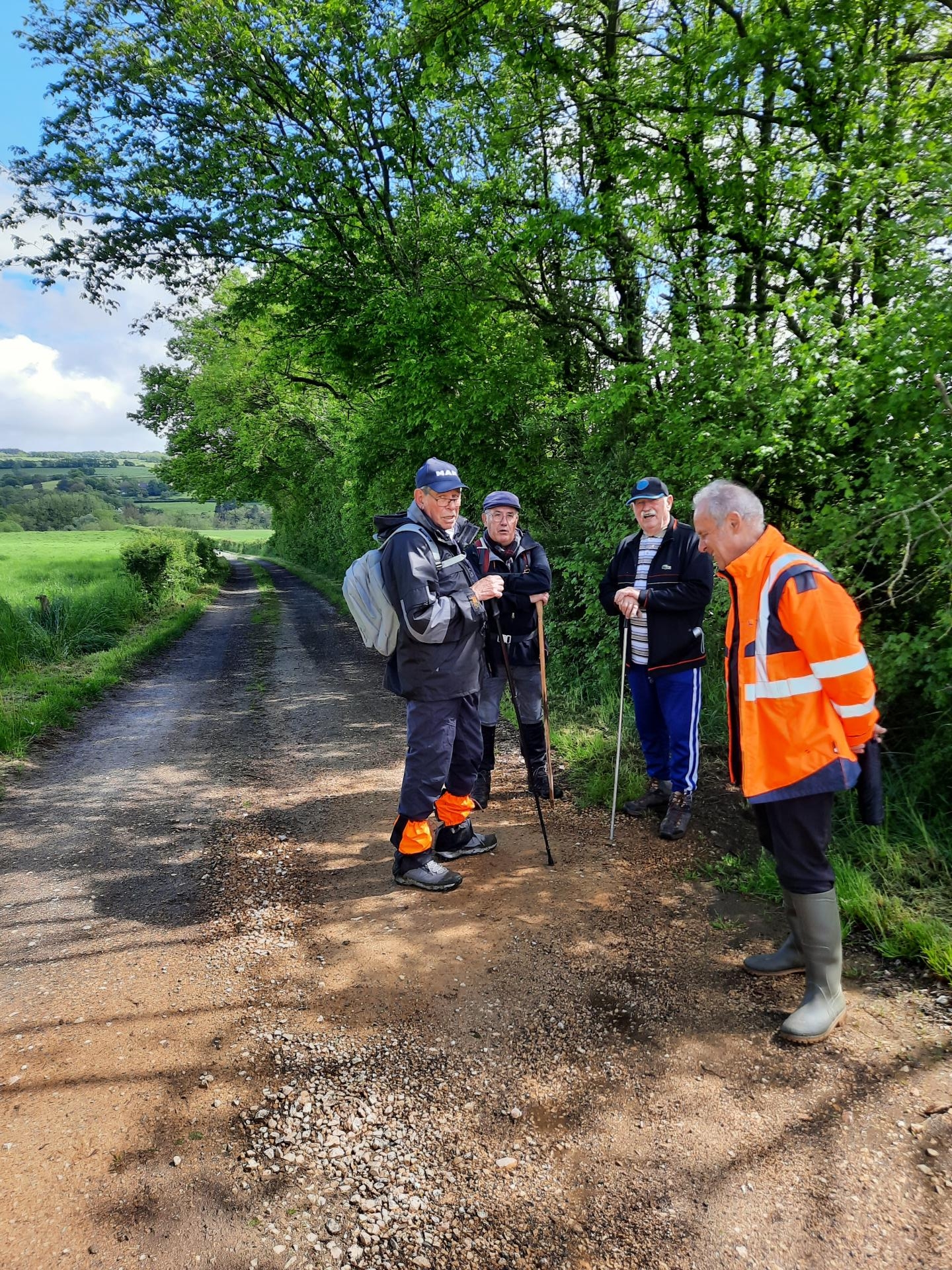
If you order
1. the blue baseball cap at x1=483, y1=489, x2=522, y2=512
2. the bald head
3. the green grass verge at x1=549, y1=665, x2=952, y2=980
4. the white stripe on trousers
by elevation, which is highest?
the blue baseball cap at x1=483, y1=489, x2=522, y2=512

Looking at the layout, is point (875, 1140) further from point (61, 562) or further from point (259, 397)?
point (61, 562)

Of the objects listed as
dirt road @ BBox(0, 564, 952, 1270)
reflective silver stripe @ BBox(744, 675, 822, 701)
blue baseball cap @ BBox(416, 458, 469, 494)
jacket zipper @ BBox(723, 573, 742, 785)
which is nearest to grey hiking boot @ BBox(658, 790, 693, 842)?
dirt road @ BBox(0, 564, 952, 1270)

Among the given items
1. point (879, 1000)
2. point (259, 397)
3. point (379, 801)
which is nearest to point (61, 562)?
point (259, 397)

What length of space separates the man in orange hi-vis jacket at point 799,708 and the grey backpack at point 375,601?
1.72 metres

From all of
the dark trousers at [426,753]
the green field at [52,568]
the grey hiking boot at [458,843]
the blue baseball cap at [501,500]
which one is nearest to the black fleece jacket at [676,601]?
the blue baseball cap at [501,500]

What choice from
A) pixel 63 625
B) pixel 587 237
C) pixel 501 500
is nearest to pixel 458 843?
pixel 501 500

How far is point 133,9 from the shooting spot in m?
9.93

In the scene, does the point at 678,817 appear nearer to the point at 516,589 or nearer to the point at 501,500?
the point at 516,589

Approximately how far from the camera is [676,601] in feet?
14.5

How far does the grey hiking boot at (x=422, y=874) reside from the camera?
4086 mm

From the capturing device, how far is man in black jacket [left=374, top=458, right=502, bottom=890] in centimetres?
378

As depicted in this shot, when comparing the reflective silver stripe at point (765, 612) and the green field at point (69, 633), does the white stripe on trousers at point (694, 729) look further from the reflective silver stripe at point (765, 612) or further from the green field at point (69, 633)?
the green field at point (69, 633)

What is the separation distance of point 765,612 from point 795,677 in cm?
28

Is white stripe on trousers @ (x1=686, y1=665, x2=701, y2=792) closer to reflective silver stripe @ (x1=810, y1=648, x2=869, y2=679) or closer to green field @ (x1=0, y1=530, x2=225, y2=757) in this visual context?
reflective silver stripe @ (x1=810, y1=648, x2=869, y2=679)
